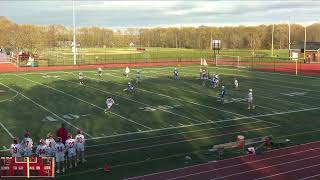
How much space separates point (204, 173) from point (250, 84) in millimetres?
27170

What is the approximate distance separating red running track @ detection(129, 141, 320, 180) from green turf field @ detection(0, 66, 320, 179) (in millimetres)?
780

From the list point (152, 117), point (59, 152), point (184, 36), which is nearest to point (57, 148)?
point (59, 152)

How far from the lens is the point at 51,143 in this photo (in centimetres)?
1587

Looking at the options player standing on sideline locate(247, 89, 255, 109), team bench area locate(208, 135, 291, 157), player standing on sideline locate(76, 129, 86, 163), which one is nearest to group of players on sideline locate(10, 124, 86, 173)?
player standing on sideline locate(76, 129, 86, 163)

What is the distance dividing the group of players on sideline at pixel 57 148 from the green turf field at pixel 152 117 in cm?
52

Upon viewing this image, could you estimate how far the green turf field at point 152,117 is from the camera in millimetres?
18062

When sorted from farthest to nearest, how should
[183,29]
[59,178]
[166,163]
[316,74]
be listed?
[183,29] → [316,74] → [166,163] → [59,178]

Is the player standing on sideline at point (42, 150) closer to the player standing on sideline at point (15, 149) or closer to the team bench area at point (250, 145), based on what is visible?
the player standing on sideline at point (15, 149)

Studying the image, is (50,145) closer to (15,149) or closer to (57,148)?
(57,148)

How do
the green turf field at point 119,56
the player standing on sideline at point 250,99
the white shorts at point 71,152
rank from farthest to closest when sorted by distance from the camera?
the green turf field at point 119,56, the player standing on sideline at point 250,99, the white shorts at point 71,152

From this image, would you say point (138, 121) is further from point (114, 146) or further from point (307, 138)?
point (307, 138)

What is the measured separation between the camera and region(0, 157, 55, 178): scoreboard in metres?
15.3

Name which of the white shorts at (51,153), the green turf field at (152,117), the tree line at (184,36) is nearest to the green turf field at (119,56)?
the tree line at (184,36)

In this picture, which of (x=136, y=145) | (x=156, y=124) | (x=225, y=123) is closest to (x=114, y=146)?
(x=136, y=145)
